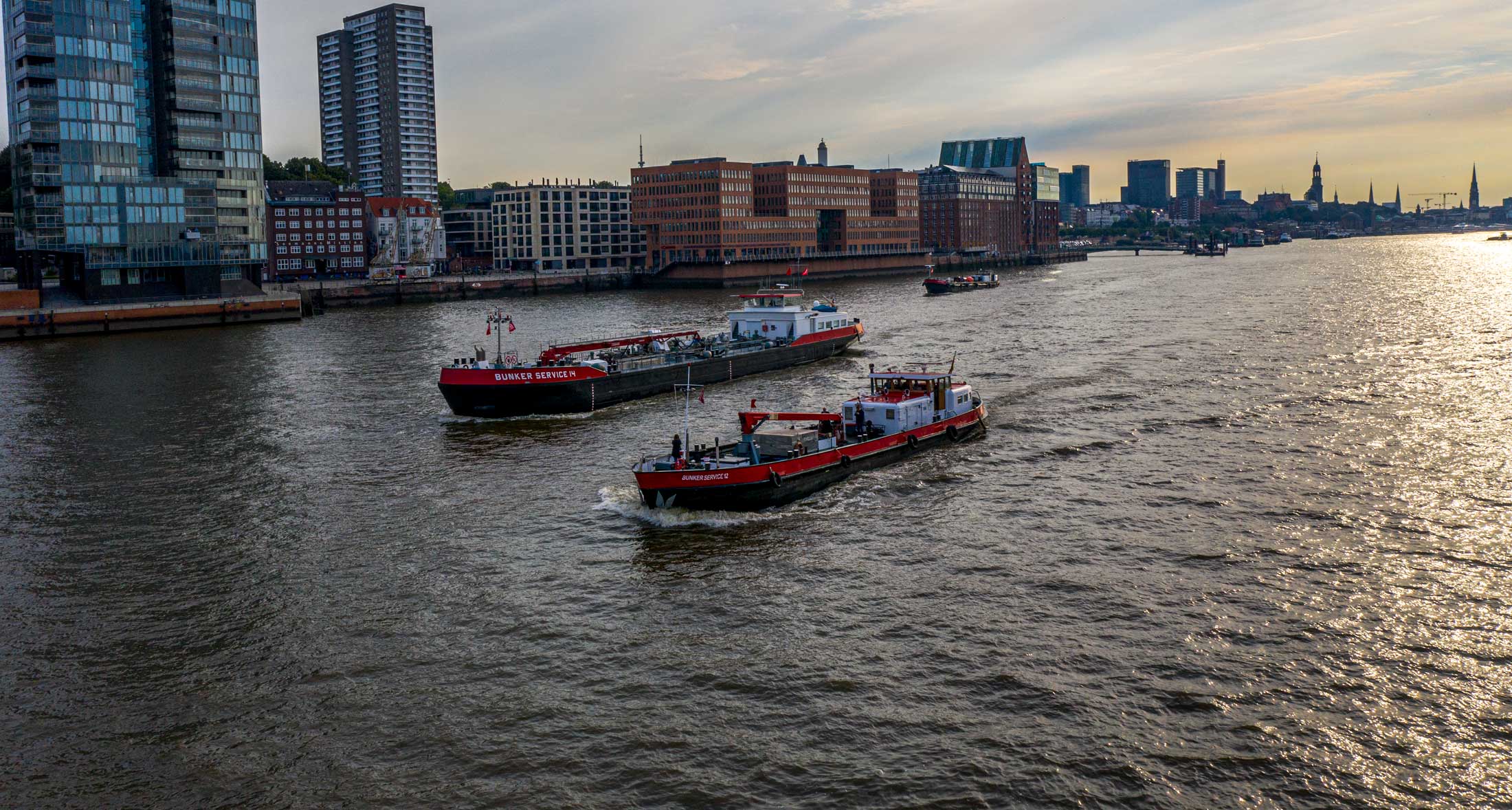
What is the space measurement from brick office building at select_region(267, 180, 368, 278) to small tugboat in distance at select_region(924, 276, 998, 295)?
A: 8596 centimetres

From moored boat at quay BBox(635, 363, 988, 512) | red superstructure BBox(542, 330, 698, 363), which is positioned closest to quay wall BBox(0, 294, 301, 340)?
red superstructure BBox(542, 330, 698, 363)

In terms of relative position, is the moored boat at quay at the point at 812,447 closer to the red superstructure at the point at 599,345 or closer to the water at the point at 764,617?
Answer: the water at the point at 764,617

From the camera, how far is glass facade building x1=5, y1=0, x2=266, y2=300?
105 meters

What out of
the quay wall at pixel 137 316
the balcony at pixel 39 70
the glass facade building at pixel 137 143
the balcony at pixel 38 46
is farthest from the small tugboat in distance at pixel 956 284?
the balcony at pixel 38 46

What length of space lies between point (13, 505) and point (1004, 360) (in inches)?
2073

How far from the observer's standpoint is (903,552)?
29734 millimetres

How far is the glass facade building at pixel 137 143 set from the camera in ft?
345

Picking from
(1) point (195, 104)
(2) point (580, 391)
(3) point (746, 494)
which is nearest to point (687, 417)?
(3) point (746, 494)

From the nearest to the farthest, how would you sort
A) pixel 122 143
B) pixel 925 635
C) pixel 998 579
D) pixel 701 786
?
pixel 701 786 < pixel 925 635 < pixel 998 579 < pixel 122 143

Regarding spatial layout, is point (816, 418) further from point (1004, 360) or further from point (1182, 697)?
point (1004, 360)

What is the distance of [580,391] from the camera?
5372 cm

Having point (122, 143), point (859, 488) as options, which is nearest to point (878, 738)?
point (859, 488)

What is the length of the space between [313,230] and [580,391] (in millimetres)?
130087

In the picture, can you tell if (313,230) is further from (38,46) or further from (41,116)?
(38,46)
